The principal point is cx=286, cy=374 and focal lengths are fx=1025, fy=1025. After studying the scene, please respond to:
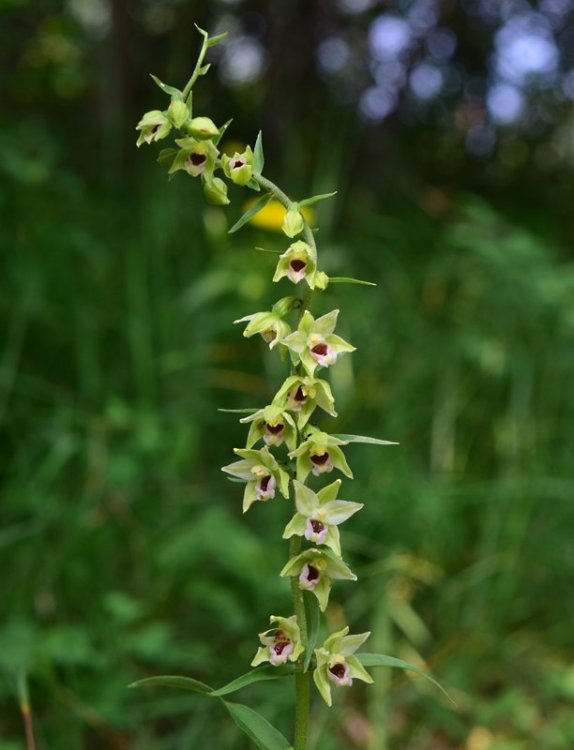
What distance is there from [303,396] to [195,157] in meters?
0.30

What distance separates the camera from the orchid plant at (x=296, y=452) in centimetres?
112

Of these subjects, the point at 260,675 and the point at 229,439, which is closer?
the point at 260,675

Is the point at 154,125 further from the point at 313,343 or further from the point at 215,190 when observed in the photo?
the point at 313,343

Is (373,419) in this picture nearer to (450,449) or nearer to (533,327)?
(450,449)

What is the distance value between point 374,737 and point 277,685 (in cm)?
22

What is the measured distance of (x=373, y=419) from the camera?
2.84 meters

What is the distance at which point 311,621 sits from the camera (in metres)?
1.14

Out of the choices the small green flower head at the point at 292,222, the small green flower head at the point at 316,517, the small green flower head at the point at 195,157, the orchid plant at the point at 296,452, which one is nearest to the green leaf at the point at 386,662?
the orchid plant at the point at 296,452

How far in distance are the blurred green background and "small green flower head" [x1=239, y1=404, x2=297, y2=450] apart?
84cm

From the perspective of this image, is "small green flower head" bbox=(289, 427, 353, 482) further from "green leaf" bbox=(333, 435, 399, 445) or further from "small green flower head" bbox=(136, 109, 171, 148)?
"small green flower head" bbox=(136, 109, 171, 148)

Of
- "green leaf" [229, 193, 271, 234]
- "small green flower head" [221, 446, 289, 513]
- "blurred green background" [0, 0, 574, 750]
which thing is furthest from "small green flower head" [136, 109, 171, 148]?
"blurred green background" [0, 0, 574, 750]

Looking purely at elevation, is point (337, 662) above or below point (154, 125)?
below

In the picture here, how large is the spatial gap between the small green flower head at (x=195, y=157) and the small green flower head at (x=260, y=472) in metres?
0.32

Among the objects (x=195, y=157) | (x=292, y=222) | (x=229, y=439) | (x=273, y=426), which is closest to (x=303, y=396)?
(x=273, y=426)
